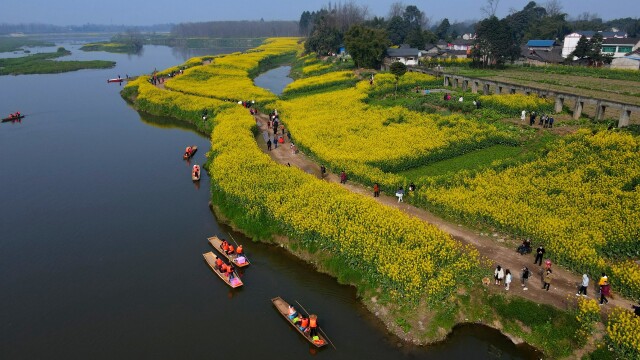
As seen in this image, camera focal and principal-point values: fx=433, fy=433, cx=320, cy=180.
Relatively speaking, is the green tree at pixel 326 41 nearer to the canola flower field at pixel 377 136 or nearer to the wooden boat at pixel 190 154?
the canola flower field at pixel 377 136

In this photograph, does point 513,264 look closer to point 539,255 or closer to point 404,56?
point 539,255

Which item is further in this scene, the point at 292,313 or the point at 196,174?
the point at 196,174

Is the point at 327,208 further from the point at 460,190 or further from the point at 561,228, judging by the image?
the point at 561,228

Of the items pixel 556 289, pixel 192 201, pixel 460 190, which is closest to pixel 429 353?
pixel 556 289

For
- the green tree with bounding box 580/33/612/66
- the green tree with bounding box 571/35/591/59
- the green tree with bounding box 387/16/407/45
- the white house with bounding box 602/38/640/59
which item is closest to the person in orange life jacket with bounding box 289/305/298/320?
the green tree with bounding box 571/35/591/59

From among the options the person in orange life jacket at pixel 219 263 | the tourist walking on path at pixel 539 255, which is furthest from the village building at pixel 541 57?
the person in orange life jacket at pixel 219 263

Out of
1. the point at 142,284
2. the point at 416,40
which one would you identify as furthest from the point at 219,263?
the point at 416,40

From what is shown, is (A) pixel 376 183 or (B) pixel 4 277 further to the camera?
(A) pixel 376 183
